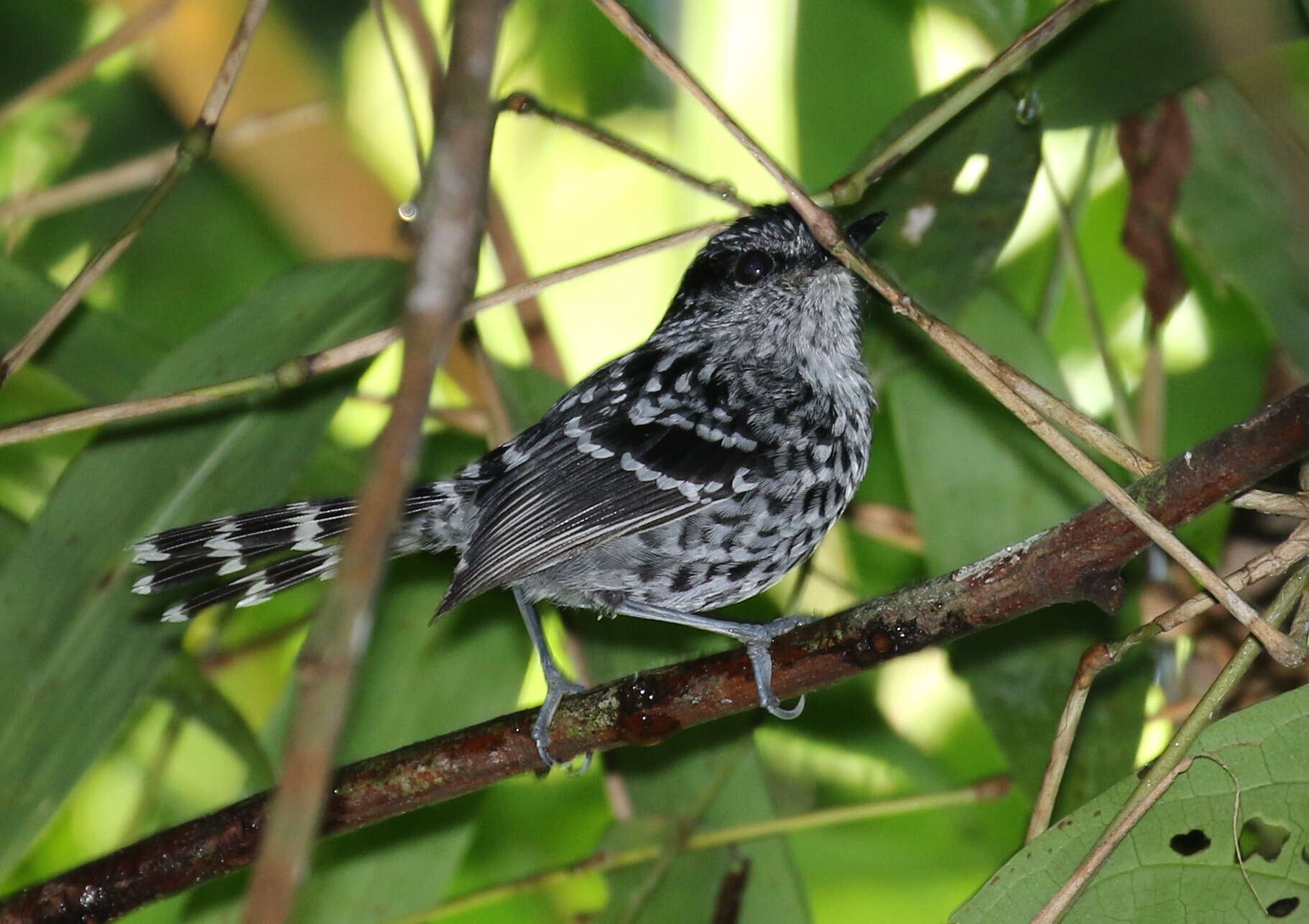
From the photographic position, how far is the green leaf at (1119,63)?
303 centimetres

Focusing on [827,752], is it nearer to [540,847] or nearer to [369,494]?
[540,847]

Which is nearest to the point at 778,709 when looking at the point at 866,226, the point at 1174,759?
the point at 1174,759

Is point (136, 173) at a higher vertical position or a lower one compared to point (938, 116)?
higher

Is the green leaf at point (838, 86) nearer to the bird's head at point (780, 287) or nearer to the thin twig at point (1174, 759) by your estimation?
the bird's head at point (780, 287)

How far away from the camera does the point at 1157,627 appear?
201cm

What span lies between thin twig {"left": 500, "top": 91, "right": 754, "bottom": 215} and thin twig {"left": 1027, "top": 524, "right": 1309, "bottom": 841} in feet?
3.74

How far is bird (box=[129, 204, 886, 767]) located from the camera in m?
2.86

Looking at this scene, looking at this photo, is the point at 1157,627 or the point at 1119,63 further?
the point at 1119,63

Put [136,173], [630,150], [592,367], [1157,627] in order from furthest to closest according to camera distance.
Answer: [592,367] → [136,173] → [630,150] → [1157,627]

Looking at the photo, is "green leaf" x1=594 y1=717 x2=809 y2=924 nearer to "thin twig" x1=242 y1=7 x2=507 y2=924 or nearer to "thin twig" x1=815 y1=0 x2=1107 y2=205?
"thin twig" x1=815 y1=0 x2=1107 y2=205

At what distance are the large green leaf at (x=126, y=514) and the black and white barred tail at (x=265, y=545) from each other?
3.8 inches

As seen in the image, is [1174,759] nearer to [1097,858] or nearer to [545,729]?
[1097,858]

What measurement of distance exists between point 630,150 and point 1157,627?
4.41ft

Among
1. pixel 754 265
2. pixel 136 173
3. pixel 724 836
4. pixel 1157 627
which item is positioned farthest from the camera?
pixel 136 173
